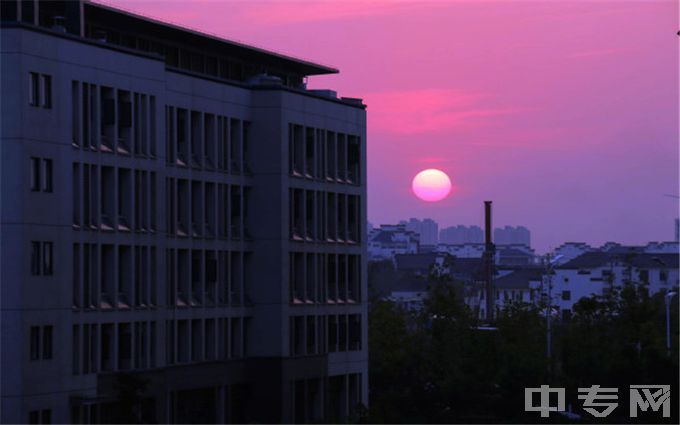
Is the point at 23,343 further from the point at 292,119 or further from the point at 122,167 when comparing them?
the point at 292,119

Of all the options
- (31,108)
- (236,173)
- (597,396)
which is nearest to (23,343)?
(31,108)

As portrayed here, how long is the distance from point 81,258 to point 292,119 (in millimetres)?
17244

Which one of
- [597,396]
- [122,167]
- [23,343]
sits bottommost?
[597,396]

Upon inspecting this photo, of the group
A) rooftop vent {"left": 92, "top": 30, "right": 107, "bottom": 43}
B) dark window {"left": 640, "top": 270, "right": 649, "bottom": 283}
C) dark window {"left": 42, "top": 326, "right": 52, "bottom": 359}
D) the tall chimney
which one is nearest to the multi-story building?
dark window {"left": 42, "top": 326, "right": 52, "bottom": 359}

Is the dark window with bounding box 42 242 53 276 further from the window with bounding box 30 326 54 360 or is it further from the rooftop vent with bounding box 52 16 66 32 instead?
the rooftop vent with bounding box 52 16 66 32

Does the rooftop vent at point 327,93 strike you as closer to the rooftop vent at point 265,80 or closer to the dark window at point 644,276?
the rooftop vent at point 265,80

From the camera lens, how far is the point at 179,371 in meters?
62.8

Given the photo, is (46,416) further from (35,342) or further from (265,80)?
(265,80)

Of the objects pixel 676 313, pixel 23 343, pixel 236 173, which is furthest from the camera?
pixel 676 313

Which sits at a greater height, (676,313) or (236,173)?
(236,173)

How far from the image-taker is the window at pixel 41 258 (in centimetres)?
5269

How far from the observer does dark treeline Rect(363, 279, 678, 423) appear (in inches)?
3346

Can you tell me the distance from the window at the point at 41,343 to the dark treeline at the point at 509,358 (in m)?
27.6

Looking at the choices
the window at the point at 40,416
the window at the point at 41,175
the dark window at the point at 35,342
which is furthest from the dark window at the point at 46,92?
the window at the point at 40,416
